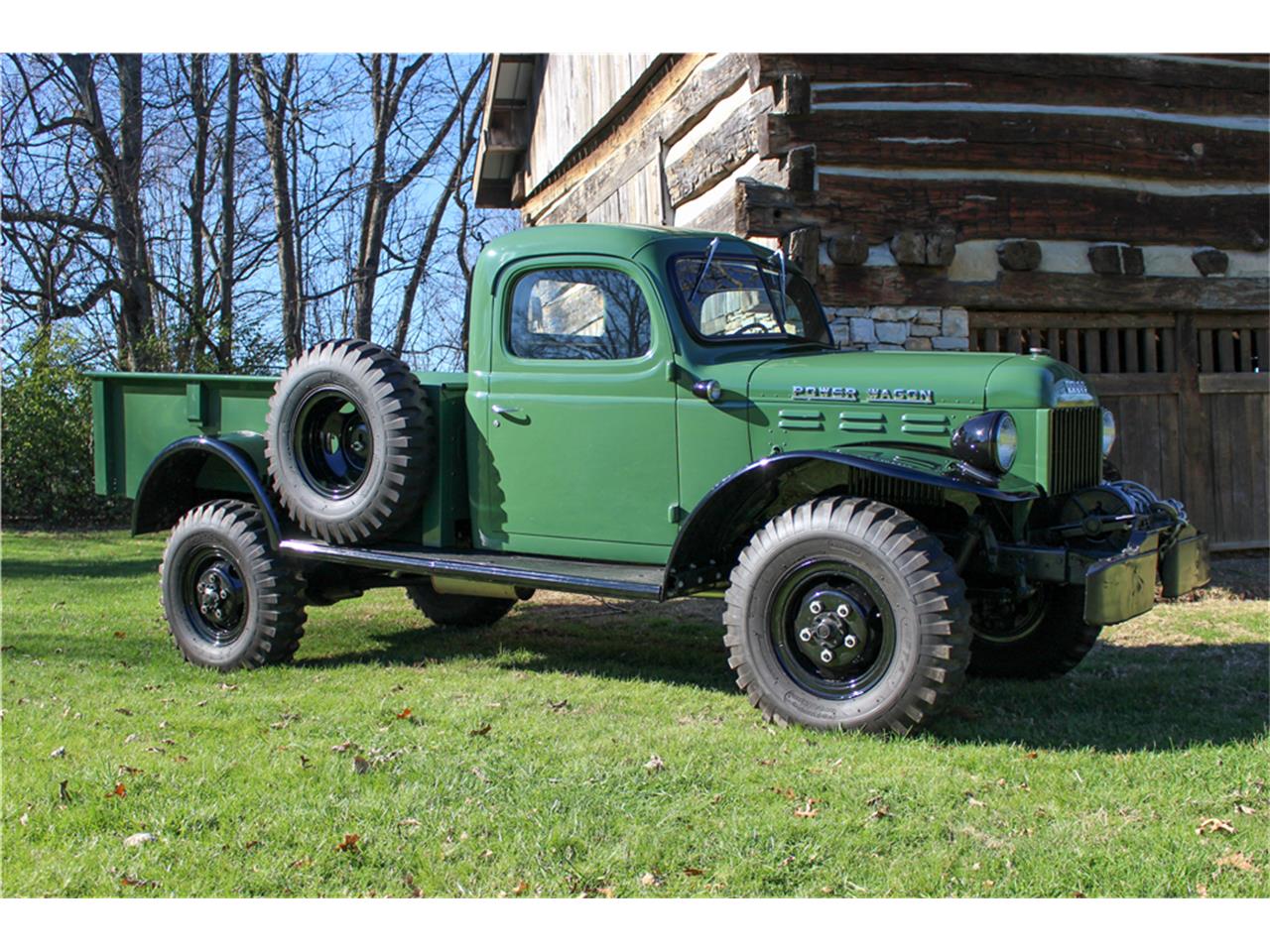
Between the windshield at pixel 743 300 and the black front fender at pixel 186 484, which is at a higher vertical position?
the windshield at pixel 743 300

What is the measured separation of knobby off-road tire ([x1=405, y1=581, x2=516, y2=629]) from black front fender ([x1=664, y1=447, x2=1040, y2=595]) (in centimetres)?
262

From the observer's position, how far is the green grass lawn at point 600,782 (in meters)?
3.59

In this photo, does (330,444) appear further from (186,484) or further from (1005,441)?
(1005,441)

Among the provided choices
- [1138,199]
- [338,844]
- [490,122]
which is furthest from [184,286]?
[338,844]

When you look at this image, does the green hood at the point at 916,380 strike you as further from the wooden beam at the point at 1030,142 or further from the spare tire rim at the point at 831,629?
the wooden beam at the point at 1030,142

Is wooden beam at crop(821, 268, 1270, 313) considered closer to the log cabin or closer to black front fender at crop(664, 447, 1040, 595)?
the log cabin

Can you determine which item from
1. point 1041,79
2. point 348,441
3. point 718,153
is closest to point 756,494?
point 348,441

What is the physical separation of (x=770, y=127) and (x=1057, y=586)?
159 inches

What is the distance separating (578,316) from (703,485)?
3.54ft

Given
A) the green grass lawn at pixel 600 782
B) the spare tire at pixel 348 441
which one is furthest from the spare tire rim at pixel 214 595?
the spare tire at pixel 348 441

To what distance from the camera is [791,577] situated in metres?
5.08

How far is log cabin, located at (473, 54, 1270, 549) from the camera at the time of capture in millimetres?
8688

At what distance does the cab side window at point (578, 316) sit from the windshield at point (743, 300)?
0.81ft

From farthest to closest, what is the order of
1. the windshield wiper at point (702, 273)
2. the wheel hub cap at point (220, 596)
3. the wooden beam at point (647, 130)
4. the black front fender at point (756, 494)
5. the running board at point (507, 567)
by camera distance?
the wooden beam at point (647, 130) < the wheel hub cap at point (220, 596) < the windshield wiper at point (702, 273) < the running board at point (507, 567) < the black front fender at point (756, 494)
